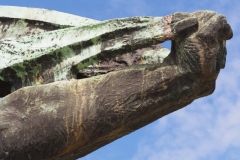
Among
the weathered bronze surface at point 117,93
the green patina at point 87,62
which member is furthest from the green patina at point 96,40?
the green patina at point 87,62

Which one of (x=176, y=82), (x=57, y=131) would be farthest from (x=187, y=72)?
(x=57, y=131)

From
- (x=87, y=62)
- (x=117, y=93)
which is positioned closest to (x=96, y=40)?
(x=87, y=62)

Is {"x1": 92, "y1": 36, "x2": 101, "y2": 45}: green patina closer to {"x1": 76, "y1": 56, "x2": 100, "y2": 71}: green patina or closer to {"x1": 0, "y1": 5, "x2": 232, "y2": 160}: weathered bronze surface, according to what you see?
{"x1": 0, "y1": 5, "x2": 232, "y2": 160}: weathered bronze surface

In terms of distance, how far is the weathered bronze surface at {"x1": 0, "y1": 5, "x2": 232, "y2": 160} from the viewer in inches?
218

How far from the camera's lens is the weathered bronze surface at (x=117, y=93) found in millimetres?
5527

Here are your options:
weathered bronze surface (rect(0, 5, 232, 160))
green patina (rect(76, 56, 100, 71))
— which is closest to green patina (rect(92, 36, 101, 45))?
weathered bronze surface (rect(0, 5, 232, 160))

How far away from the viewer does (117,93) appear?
556 centimetres

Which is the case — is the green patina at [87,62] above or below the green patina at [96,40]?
below

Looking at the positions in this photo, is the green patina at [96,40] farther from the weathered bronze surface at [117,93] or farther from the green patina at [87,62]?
the green patina at [87,62]

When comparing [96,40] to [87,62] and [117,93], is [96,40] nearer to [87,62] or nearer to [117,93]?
[87,62]

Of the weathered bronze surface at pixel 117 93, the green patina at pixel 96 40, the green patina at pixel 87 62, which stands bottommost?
the weathered bronze surface at pixel 117 93

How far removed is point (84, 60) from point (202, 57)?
90 cm

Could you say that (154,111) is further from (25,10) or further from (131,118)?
(25,10)

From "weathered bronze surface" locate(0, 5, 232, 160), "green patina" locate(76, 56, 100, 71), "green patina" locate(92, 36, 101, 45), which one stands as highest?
"green patina" locate(92, 36, 101, 45)
